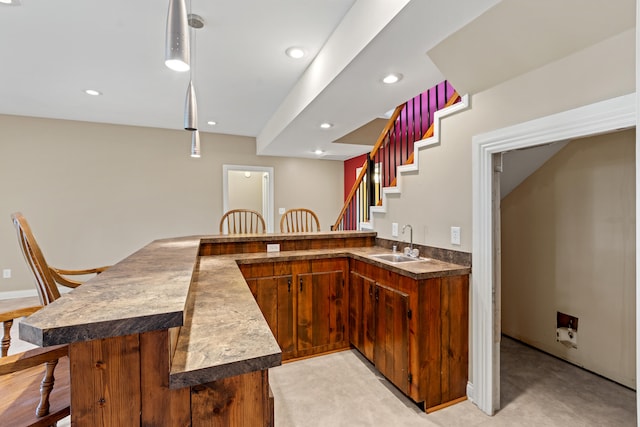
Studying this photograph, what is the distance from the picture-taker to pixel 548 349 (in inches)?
105

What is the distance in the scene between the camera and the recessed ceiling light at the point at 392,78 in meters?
2.27

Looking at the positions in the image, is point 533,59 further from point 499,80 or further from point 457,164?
A: point 457,164

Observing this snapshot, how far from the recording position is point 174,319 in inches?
31.6

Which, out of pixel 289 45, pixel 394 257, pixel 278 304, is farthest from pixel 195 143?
pixel 394 257

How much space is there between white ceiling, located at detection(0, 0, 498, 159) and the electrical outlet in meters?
1.20

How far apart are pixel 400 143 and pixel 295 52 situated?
1.29 m

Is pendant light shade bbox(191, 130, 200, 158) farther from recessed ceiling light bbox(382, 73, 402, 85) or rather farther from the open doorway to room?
the open doorway to room

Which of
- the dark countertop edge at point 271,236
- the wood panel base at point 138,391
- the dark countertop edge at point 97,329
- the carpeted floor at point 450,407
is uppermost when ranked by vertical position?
the dark countertop edge at point 271,236

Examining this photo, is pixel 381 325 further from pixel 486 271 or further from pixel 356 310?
pixel 486 271

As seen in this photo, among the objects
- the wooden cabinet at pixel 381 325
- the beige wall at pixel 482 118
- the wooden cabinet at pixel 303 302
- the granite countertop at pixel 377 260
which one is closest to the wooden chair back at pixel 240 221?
the granite countertop at pixel 377 260

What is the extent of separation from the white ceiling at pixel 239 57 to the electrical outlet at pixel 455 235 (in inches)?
47.1

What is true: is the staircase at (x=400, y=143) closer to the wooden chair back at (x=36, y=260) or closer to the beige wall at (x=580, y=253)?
the beige wall at (x=580, y=253)

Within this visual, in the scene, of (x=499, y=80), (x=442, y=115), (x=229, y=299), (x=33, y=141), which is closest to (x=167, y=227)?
(x=33, y=141)

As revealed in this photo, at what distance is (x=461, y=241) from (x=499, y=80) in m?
1.06
